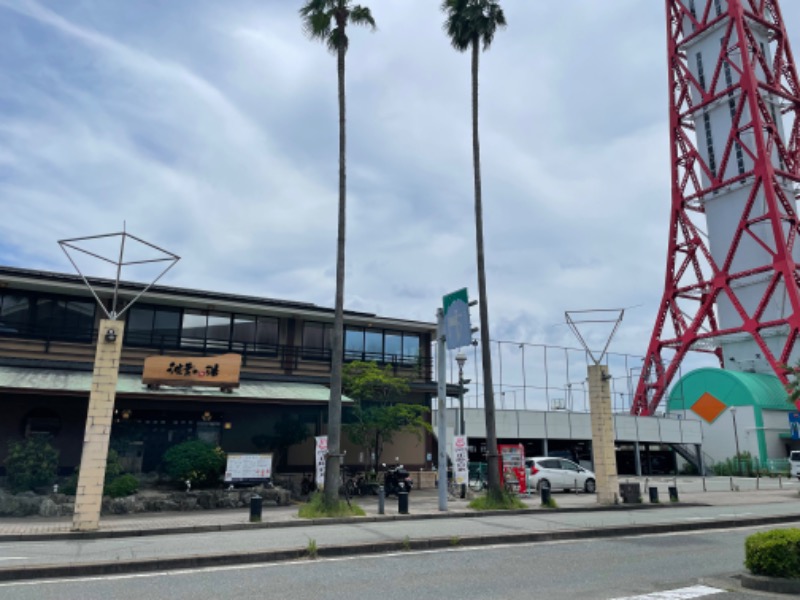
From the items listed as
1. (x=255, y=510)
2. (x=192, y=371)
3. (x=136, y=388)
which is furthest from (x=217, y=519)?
(x=192, y=371)

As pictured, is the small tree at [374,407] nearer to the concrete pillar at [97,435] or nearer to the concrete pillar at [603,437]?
the concrete pillar at [603,437]

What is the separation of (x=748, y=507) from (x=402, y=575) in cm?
1656

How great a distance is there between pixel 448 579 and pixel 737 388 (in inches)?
1861

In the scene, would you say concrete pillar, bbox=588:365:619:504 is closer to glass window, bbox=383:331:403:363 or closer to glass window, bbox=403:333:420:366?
glass window, bbox=403:333:420:366

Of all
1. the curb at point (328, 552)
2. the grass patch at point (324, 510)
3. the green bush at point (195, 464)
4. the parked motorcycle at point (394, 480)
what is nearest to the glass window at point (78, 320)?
the green bush at point (195, 464)

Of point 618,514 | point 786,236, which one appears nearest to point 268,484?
point 618,514

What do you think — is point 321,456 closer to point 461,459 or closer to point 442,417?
point 442,417

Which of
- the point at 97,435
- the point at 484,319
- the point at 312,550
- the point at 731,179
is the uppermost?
the point at 731,179

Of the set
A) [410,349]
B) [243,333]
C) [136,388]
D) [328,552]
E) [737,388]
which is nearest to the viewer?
[328,552]

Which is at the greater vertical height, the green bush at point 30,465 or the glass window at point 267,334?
the glass window at point 267,334

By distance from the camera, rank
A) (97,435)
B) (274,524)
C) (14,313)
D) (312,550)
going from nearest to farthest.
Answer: (312,550)
(97,435)
(274,524)
(14,313)

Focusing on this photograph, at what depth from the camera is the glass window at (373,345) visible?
1128 inches

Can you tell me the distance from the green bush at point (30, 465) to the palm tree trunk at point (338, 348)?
325 inches

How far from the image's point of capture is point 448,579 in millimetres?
8492
